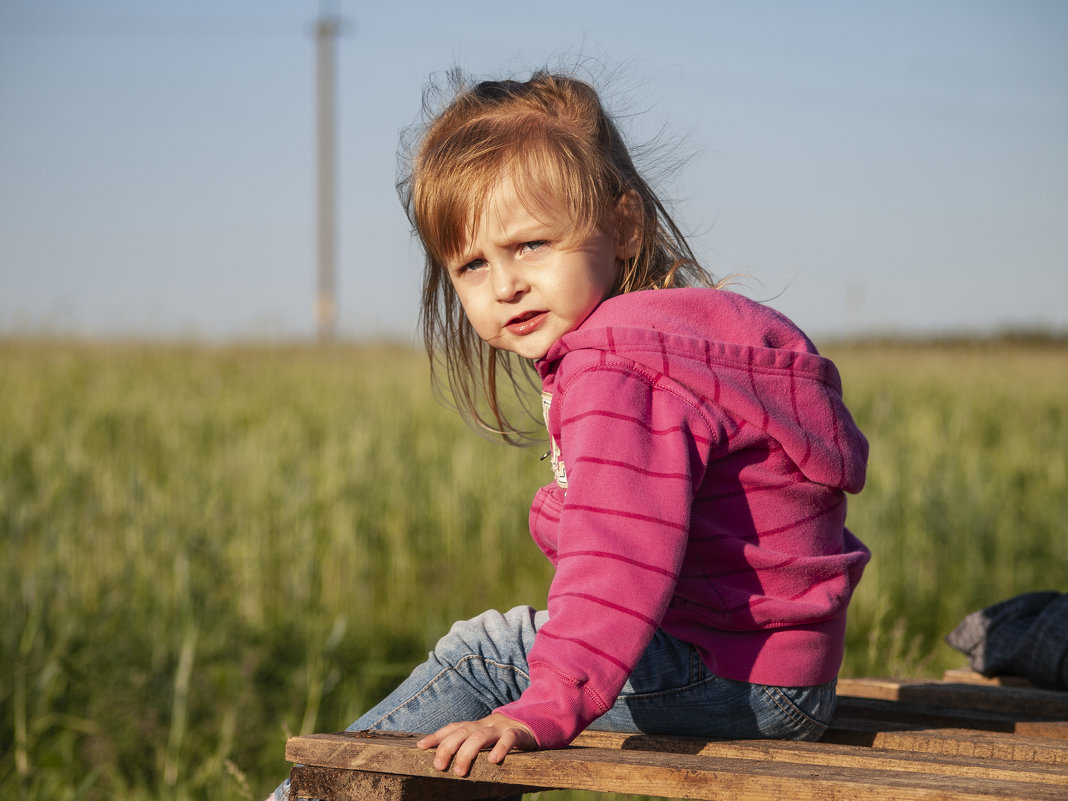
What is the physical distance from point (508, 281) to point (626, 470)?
39 cm

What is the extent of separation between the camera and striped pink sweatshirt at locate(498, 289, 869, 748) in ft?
3.78

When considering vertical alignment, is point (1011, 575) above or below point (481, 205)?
below

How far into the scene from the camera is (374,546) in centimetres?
402

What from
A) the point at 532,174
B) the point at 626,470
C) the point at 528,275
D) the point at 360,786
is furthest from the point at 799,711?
the point at 532,174

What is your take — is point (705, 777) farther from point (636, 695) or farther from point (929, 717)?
point (929, 717)

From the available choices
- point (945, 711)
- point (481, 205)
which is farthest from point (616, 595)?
point (945, 711)

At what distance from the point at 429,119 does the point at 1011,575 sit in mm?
3200

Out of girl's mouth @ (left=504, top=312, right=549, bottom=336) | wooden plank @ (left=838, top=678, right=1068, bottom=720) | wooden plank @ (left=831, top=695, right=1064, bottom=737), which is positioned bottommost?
wooden plank @ (left=838, top=678, right=1068, bottom=720)

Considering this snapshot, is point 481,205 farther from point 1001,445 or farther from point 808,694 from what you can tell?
point 1001,445

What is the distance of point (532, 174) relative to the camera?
4.85 ft

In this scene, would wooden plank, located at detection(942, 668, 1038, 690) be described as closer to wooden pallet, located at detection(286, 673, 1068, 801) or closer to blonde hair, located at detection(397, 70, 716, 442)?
wooden pallet, located at detection(286, 673, 1068, 801)

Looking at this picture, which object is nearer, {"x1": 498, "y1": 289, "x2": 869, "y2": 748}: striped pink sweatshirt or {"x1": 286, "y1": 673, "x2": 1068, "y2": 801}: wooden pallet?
{"x1": 286, "y1": 673, "x2": 1068, "y2": 801}: wooden pallet

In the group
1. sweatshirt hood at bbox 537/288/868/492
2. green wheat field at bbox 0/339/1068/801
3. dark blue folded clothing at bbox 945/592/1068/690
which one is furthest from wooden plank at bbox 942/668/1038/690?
sweatshirt hood at bbox 537/288/868/492

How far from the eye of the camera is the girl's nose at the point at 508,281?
1464mm
